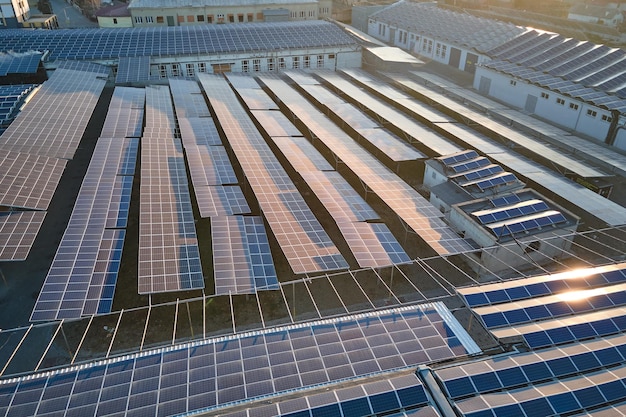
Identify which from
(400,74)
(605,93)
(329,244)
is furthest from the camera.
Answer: (400,74)

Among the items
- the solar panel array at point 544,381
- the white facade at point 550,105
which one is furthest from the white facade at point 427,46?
the solar panel array at point 544,381

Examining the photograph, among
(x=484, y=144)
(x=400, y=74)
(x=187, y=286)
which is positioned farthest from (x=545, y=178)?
(x=400, y=74)

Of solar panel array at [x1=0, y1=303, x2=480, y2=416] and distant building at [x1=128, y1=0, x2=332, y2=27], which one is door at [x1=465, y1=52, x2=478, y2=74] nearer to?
distant building at [x1=128, y1=0, x2=332, y2=27]

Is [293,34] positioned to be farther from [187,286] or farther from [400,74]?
[187,286]

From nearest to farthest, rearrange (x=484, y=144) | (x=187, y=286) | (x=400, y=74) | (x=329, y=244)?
(x=187, y=286)
(x=329, y=244)
(x=484, y=144)
(x=400, y=74)

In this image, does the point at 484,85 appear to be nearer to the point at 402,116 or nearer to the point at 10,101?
the point at 402,116

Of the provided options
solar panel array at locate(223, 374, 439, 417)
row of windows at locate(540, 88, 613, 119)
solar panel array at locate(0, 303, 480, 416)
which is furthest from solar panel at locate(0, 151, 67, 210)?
row of windows at locate(540, 88, 613, 119)

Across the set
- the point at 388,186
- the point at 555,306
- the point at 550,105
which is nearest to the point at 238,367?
the point at 555,306

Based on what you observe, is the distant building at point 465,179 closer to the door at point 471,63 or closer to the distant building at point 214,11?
the door at point 471,63
